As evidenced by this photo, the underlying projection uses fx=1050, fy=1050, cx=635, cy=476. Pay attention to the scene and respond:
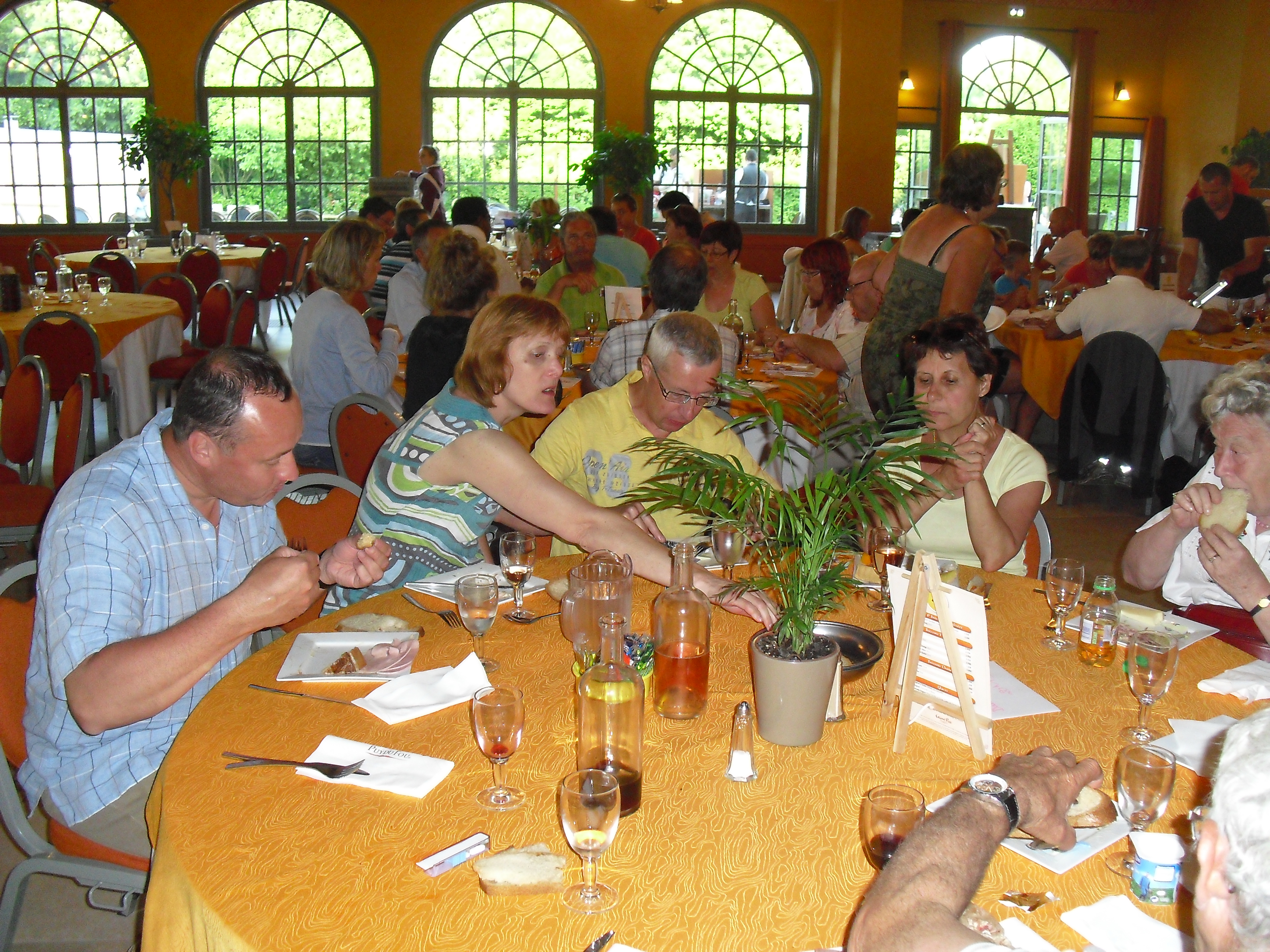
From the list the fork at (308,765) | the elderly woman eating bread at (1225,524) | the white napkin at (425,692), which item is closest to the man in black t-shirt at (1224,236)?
the elderly woman eating bread at (1225,524)

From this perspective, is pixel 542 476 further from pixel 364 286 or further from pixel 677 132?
pixel 677 132

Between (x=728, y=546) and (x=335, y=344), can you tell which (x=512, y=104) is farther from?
(x=728, y=546)

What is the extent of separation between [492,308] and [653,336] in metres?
0.50

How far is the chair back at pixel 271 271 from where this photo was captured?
10.7 metres

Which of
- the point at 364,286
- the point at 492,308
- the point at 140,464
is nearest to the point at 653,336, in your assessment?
the point at 492,308

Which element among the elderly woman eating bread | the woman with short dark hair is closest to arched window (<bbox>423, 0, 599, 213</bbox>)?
the woman with short dark hair

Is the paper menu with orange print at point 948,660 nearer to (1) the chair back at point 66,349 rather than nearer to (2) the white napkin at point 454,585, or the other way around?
(2) the white napkin at point 454,585

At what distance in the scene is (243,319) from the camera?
7008mm

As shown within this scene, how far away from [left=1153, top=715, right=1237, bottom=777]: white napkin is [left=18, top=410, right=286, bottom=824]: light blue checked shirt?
1657 millimetres

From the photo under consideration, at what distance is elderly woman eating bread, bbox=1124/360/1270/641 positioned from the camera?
Answer: 2.24m

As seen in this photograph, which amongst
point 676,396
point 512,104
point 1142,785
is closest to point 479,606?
point 1142,785

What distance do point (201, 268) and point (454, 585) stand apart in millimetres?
8140

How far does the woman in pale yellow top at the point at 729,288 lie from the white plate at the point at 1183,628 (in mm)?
4166

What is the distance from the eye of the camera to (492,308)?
2.71 meters
